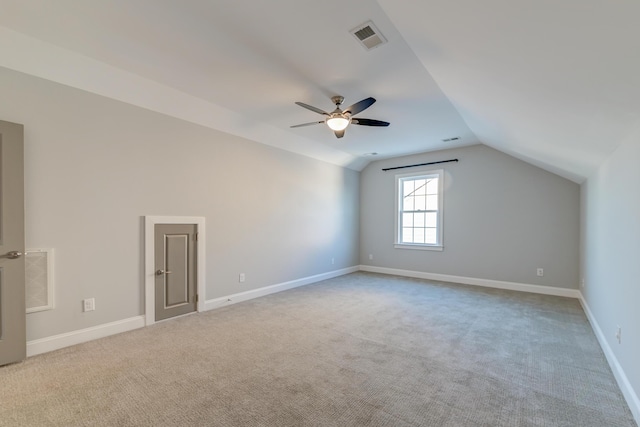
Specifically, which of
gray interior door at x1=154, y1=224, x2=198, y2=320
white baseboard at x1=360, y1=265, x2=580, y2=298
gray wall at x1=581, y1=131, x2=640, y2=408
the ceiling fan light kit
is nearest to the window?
white baseboard at x1=360, y1=265, x2=580, y2=298

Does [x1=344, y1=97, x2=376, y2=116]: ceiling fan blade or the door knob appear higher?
[x1=344, y1=97, x2=376, y2=116]: ceiling fan blade

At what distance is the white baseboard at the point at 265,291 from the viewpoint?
13.6 ft

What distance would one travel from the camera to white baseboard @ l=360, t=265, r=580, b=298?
485 cm

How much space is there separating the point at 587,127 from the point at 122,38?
401 cm

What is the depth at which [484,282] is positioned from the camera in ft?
18.2

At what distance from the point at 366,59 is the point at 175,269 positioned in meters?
3.36

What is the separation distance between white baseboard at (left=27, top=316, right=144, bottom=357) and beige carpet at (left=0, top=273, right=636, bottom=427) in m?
0.10

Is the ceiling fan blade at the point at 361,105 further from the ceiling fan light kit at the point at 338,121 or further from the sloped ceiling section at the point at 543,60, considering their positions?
the sloped ceiling section at the point at 543,60

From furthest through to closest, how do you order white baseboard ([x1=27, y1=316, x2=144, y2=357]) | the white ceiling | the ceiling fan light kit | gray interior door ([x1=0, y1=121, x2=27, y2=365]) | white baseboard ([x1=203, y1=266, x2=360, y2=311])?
white baseboard ([x1=203, y1=266, x2=360, y2=311]) < the ceiling fan light kit < white baseboard ([x1=27, y1=316, x2=144, y2=357]) < gray interior door ([x1=0, y1=121, x2=27, y2=365]) < the white ceiling

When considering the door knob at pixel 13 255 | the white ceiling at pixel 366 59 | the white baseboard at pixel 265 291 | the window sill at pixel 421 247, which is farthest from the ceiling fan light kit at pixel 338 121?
the window sill at pixel 421 247

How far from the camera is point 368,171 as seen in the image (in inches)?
284

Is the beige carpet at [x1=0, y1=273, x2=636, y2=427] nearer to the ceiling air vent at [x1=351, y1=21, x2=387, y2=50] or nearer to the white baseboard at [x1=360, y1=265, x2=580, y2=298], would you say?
the white baseboard at [x1=360, y1=265, x2=580, y2=298]

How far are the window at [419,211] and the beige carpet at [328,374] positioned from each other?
260 centimetres

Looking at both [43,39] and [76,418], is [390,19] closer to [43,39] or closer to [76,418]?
[43,39]
